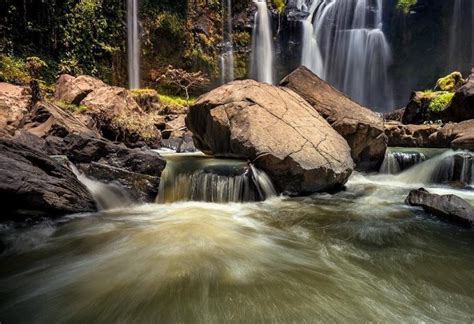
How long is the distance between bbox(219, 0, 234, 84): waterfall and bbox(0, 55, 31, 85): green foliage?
14.8 metres

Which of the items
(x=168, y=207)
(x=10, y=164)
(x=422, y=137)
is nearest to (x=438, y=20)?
(x=422, y=137)

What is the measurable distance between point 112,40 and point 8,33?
6.27 m

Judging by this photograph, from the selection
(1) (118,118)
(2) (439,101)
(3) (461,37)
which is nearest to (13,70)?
(1) (118,118)

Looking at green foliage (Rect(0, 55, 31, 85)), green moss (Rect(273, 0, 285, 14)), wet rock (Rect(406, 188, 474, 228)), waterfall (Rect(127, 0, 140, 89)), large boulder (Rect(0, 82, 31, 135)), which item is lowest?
wet rock (Rect(406, 188, 474, 228))

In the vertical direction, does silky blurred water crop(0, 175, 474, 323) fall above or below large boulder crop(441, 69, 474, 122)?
below

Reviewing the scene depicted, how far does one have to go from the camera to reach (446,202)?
5.08 meters

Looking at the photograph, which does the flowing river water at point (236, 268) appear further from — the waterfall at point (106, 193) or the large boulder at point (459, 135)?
the large boulder at point (459, 135)

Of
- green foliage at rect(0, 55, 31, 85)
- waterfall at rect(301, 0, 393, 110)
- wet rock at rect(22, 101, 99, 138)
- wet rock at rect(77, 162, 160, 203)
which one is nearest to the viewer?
wet rock at rect(77, 162, 160, 203)

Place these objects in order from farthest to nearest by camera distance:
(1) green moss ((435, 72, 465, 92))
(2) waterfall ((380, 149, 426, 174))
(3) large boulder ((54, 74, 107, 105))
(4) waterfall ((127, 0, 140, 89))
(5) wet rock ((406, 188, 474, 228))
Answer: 1. (4) waterfall ((127, 0, 140, 89))
2. (1) green moss ((435, 72, 465, 92))
3. (3) large boulder ((54, 74, 107, 105))
4. (2) waterfall ((380, 149, 426, 174))
5. (5) wet rock ((406, 188, 474, 228))

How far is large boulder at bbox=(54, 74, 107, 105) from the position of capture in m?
13.7

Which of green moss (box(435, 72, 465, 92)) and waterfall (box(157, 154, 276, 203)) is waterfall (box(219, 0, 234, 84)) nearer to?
green moss (box(435, 72, 465, 92))

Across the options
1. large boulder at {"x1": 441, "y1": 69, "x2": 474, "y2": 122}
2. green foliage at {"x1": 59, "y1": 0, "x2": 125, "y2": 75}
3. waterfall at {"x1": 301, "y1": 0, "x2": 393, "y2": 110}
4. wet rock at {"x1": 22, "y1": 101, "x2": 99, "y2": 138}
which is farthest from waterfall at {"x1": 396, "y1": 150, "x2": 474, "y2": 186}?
green foliage at {"x1": 59, "y1": 0, "x2": 125, "y2": 75}

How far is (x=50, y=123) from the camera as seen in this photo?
8.51 metres

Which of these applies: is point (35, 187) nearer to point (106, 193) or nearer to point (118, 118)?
point (106, 193)
